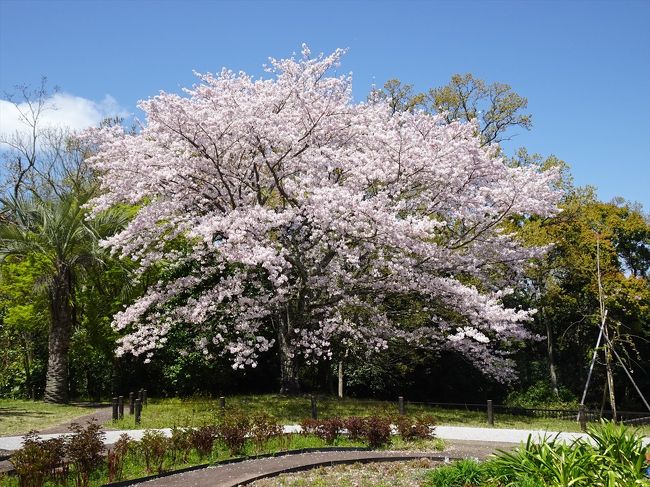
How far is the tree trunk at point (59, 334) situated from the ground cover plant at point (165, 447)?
1245cm

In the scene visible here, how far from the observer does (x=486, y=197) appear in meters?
19.4

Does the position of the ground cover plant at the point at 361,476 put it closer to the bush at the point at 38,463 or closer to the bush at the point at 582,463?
the bush at the point at 582,463

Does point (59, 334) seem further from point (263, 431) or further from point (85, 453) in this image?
point (85, 453)

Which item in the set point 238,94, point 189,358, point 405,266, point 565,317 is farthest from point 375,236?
point 565,317

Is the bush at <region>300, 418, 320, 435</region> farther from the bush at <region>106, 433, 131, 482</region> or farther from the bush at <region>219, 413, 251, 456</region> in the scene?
the bush at <region>106, 433, 131, 482</region>

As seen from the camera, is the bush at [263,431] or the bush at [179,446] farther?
the bush at [263,431]

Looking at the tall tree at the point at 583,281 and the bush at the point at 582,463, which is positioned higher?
the tall tree at the point at 583,281

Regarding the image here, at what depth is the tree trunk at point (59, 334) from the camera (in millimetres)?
22062

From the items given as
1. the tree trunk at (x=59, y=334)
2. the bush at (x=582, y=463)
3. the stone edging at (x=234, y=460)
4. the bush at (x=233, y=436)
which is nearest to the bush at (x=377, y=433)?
the stone edging at (x=234, y=460)

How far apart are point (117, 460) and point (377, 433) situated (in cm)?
520

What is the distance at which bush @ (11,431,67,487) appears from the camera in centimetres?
779

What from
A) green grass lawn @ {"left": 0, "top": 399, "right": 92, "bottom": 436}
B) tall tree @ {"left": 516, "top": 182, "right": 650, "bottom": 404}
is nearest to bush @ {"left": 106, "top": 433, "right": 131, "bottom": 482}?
green grass lawn @ {"left": 0, "top": 399, "right": 92, "bottom": 436}

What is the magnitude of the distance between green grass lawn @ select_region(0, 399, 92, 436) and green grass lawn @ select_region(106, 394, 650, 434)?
83.6 inches

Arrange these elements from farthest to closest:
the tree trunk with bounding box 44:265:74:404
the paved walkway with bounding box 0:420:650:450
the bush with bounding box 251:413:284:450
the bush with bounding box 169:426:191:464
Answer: the tree trunk with bounding box 44:265:74:404 → the paved walkway with bounding box 0:420:650:450 → the bush with bounding box 251:413:284:450 → the bush with bounding box 169:426:191:464
